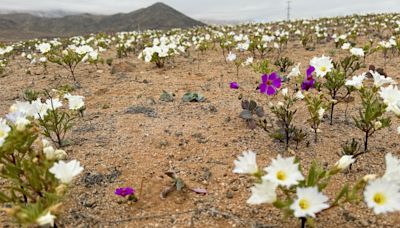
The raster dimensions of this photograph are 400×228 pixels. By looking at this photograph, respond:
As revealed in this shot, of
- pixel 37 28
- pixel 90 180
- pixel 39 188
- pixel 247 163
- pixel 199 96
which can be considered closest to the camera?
pixel 247 163

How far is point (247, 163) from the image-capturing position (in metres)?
2.31

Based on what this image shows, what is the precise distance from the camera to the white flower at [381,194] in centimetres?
213

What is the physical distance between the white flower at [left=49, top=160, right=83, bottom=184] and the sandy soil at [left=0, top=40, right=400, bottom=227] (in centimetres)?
75

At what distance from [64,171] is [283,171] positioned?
1.28 metres

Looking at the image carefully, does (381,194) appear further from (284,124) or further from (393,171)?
(284,124)

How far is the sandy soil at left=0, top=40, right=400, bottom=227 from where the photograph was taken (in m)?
3.02

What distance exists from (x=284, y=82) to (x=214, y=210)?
4.33 metres

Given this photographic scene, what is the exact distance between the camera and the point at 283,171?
7.36ft

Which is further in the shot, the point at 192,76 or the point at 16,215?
the point at 192,76

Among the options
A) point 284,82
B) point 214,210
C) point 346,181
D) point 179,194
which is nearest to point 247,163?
point 214,210

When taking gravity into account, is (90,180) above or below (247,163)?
below

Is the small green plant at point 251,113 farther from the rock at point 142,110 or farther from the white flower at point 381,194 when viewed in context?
the white flower at point 381,194

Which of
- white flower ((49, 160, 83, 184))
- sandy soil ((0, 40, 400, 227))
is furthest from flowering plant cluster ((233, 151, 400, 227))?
white flower ((49, 160, 83, 184))

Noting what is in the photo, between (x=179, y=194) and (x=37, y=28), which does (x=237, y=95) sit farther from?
(x=37, y=28)
